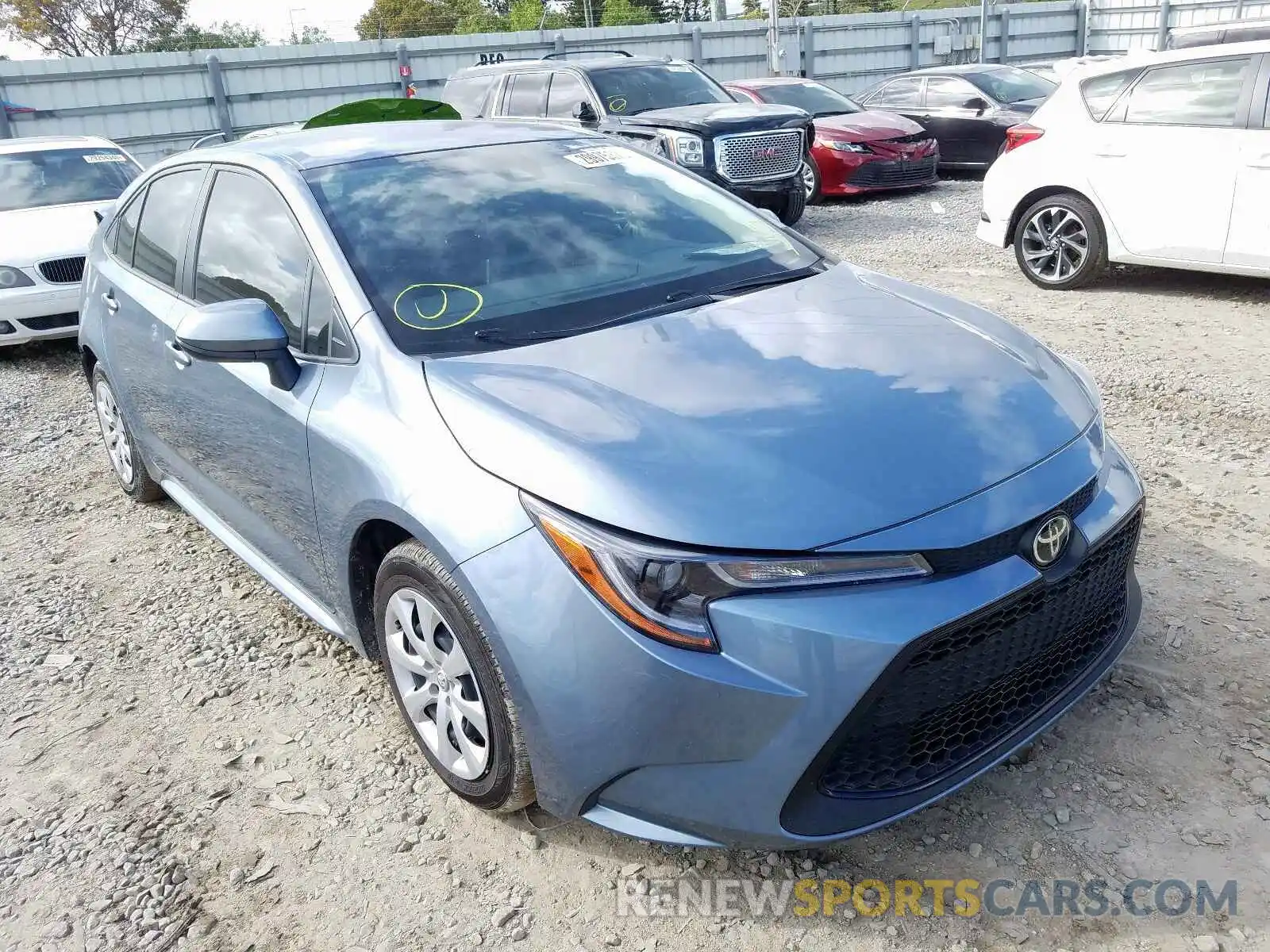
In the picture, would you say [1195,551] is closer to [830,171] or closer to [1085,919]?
[1085,919]

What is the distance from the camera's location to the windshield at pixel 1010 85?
12820mm

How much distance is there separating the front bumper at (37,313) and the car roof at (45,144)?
222 cm

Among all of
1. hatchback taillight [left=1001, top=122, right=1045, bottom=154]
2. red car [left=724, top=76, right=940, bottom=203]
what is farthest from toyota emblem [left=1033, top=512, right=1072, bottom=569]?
red car [left=724, top=76, right=940, bottom=203]

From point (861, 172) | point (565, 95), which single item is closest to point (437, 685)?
point (565, 95)

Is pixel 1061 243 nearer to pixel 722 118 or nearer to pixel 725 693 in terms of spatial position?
pixel 722 118

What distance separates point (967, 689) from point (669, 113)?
345 inches

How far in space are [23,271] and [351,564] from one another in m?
6.15

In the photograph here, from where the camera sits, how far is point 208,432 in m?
3.43

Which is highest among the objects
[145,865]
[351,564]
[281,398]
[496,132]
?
[496,132]

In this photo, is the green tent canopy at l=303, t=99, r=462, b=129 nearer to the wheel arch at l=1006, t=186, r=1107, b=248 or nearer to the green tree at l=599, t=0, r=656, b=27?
the wheel arch at l=1006, t=186, r=1107, b=248

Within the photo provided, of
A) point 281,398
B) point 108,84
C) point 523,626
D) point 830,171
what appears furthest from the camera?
point 108,84

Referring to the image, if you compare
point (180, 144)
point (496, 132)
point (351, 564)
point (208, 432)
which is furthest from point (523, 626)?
point (180, 144)

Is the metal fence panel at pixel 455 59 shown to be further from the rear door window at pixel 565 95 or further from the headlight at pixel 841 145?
the headlight at pixel 841 145

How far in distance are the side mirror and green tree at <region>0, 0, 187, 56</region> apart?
38.8 metres
